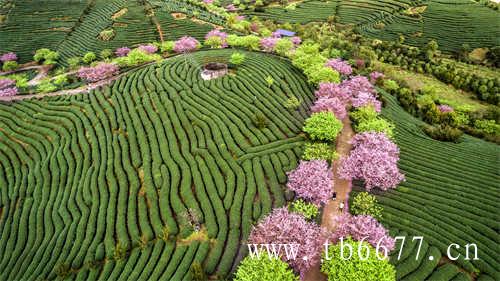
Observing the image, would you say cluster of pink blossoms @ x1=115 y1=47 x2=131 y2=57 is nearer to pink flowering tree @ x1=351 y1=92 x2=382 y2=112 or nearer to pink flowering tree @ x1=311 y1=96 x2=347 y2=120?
pink flowering tree @ x1=311 y1=96 x2=347 y2=120

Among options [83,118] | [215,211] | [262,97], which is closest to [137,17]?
[83,118]

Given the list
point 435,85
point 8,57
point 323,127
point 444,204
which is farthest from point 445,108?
point 8,57

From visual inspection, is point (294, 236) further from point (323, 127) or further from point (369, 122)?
point (369, 122)

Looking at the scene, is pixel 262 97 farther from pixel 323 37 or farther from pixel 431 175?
pixel 323 37

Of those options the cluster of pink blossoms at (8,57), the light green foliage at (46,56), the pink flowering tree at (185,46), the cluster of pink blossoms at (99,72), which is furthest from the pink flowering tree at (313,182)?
the cluster of pink blossoms at (8,57)

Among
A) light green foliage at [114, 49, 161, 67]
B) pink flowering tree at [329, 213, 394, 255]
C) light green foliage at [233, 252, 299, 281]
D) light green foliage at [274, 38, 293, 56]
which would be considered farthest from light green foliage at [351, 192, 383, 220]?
light green foliage at [114, 49, 161, 67]

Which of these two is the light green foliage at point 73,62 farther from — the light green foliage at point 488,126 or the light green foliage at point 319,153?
the light green foliage at point 488,126
